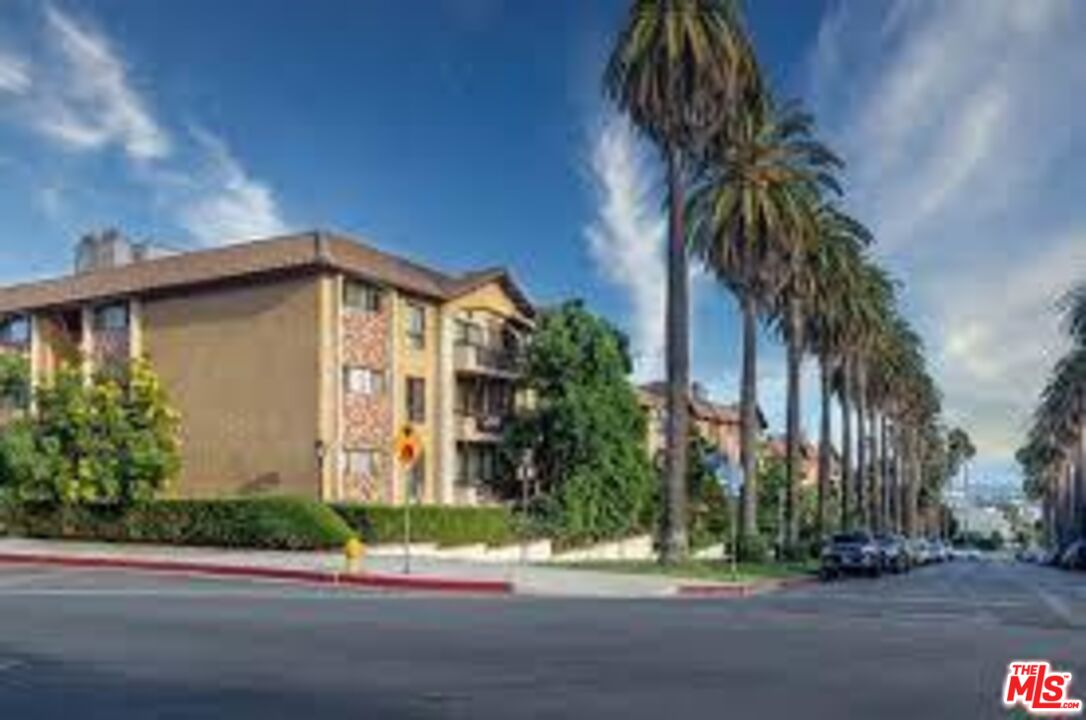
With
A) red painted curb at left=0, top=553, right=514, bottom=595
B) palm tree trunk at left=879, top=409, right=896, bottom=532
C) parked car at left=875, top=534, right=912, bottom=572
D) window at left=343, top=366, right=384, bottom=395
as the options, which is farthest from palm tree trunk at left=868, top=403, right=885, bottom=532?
red painted curb at left=0, top=553, right=514, bottom=595

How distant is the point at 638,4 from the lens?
51344 mm

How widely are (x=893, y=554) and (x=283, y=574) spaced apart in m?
37.0

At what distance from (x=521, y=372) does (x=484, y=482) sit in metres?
4.66

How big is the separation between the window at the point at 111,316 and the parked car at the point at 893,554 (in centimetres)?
2795

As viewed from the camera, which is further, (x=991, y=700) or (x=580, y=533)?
(x=580, y=533)

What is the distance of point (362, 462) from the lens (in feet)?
201

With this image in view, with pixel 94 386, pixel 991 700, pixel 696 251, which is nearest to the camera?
pixel 991 700

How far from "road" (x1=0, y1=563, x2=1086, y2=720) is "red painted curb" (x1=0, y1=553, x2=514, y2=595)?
5.31 m

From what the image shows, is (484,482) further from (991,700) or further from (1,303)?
(991,700)

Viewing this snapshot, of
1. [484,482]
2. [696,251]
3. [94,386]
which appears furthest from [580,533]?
[94,386]

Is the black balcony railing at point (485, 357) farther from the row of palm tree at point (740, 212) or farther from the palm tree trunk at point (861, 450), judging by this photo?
the palm tree trunk at point (861, 450)

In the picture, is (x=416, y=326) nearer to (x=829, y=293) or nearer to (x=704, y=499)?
(x=829, y=293)

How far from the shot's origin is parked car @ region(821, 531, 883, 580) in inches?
2322

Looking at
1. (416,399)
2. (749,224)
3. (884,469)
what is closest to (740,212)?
(749,224)
